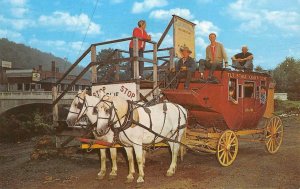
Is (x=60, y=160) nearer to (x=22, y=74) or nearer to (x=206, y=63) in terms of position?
(x=206, y=63)

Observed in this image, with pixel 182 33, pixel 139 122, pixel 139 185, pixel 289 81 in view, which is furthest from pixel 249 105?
pixel 289 81

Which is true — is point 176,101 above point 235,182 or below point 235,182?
above

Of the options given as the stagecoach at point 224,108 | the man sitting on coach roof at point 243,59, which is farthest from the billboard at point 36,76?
the stagecoach at point 224,108

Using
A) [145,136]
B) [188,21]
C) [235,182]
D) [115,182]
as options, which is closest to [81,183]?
[115,182]

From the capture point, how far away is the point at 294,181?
813 cm

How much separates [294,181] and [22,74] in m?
65.9

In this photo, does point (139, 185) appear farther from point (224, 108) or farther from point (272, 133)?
point (272, 133)

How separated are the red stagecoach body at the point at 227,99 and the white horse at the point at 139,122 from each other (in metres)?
0.69

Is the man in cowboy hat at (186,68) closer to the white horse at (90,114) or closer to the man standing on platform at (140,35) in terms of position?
the man standing on platform at (140,35)

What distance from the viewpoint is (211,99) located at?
9586 millimetres

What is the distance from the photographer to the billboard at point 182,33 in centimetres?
1145

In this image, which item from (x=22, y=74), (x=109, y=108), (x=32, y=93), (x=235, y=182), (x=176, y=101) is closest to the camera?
(x=109, y=108)

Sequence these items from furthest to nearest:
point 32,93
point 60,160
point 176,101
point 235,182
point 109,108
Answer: point 32,93, point 60,160, point 176,101, point 235,182, point 109,108

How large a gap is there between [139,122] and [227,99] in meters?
3.27
